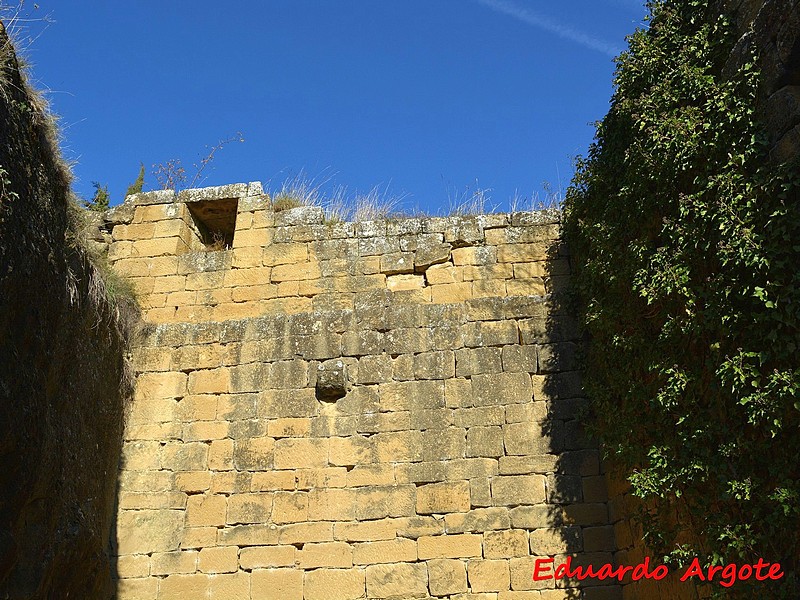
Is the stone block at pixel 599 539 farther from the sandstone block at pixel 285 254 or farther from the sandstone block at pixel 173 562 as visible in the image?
the sandstone block at pixel 285 254

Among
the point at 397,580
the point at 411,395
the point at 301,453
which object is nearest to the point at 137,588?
the point at 301,453

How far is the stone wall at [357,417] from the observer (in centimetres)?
738

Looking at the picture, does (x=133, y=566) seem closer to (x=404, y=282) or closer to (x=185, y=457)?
(x=185, y=457)

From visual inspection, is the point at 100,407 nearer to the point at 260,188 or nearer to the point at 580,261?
the point at 260,188

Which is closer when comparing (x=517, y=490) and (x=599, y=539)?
(x=599, y=539)

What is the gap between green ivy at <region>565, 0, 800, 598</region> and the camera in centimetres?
549

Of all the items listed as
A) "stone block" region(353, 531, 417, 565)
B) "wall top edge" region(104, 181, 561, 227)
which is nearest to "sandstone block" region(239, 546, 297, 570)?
"stone block" region(353, 531, 417, 565)

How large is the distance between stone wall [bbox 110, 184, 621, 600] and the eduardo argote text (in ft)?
0.31

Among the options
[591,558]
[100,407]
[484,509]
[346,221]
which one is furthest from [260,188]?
[591,558]

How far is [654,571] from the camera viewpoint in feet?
20.8

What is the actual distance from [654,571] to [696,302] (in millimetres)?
2102

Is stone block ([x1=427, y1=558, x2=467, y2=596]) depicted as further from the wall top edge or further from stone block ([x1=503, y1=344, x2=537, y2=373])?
→ the wall top edge

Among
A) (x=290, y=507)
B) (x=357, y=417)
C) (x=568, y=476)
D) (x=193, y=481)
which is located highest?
(x=357, y=417)

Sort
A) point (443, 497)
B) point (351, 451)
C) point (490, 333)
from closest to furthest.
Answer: point (443, 497) → point (351, 451) → point (490, 333)
